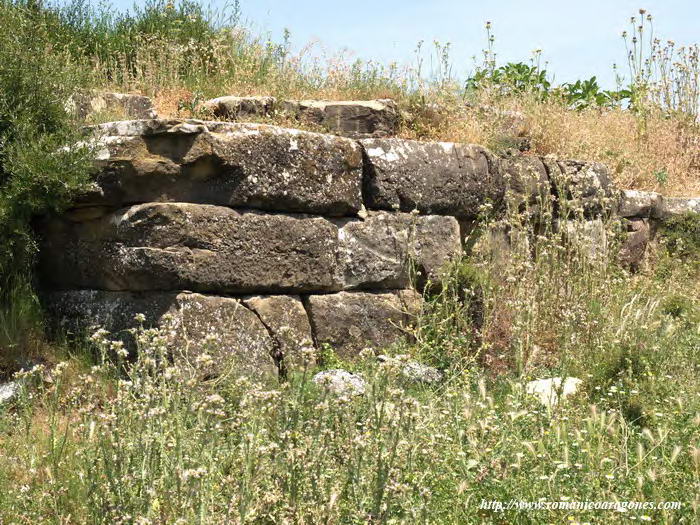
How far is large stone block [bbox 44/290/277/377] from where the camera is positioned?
5.83 metres

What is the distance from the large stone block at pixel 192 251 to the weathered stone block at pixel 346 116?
1717 millimetres

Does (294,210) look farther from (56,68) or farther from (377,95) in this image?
(377,95)

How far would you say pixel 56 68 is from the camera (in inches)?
254

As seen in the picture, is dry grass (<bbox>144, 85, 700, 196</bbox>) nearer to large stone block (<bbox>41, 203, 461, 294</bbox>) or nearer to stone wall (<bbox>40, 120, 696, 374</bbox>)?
stone wall (<bbox>40, 120, 696, 374</bbox>)

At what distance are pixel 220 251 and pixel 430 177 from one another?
214 centimetres

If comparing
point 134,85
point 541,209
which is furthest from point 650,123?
point 134,85

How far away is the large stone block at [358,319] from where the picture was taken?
655cm

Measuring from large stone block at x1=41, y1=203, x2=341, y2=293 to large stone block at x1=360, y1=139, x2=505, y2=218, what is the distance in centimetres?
67

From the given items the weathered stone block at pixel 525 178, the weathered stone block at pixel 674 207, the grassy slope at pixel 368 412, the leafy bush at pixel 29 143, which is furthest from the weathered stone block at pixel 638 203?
the leafy bush at pixel 29 143

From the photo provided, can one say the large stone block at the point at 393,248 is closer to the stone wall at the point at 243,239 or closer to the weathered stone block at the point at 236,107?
the stone wall at the point at 243,239

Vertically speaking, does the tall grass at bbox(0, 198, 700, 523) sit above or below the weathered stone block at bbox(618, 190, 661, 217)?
below

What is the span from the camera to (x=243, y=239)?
6070mm

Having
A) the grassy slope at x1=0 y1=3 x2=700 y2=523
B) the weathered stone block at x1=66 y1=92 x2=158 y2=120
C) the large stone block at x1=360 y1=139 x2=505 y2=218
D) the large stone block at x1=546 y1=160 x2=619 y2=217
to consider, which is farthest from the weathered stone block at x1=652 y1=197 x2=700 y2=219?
the weathered stone block at x1=66 y1=92 x2=158 y2=120

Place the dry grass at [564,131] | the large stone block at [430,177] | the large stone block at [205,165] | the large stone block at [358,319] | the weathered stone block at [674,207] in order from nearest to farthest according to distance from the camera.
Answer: the large stone block at [205,165] → the large stone block at [358,319] → the large stone block at [430,177] → the dry grass at [564,131] → the weathered stone block at [674,207]
